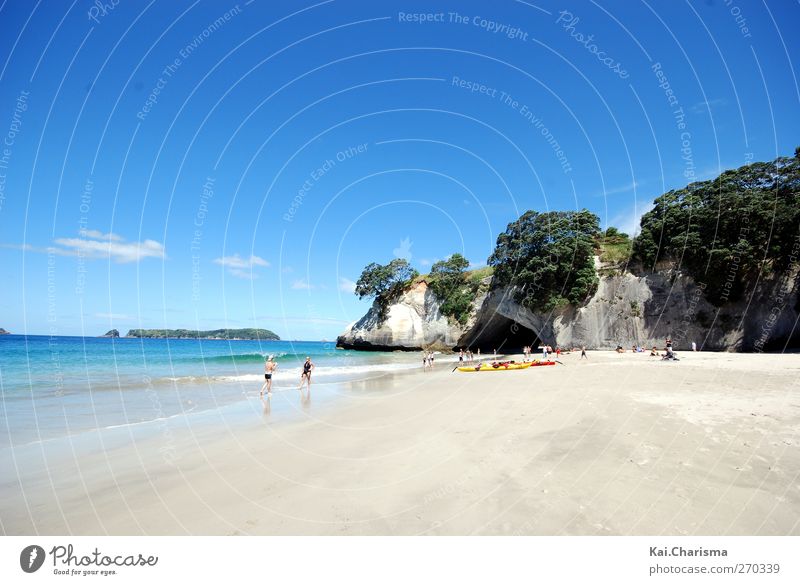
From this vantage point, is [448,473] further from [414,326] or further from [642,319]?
[414,326]

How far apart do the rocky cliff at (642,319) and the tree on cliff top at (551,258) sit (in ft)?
5.81

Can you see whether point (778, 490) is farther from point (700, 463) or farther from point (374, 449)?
point (374, 449)

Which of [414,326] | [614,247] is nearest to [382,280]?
[414,326]

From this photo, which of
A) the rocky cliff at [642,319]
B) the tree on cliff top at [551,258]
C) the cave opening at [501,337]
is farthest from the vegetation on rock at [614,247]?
the cave opening at [501,337]

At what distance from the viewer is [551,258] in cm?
3903

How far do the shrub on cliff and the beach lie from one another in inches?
939

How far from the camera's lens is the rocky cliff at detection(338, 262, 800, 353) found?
2765 centimetres

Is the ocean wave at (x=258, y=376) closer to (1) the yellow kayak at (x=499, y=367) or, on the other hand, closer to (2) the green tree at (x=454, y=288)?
(1) the yellow kayak at (x=499, y=367)

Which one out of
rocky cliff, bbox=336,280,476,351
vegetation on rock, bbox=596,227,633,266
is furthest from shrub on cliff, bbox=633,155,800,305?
rocky cliff, bbox=336,280,476,351

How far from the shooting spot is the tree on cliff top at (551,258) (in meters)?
38.0

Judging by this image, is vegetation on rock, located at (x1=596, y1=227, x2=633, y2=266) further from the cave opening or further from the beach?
the beach

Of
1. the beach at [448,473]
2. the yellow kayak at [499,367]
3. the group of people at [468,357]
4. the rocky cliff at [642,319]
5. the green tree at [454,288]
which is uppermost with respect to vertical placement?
the green tree at [454,288]

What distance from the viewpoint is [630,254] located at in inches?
1436

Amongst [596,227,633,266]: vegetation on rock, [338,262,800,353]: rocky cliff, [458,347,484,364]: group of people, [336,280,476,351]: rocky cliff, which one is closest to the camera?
[338,262,800,353]: rocky cliff
